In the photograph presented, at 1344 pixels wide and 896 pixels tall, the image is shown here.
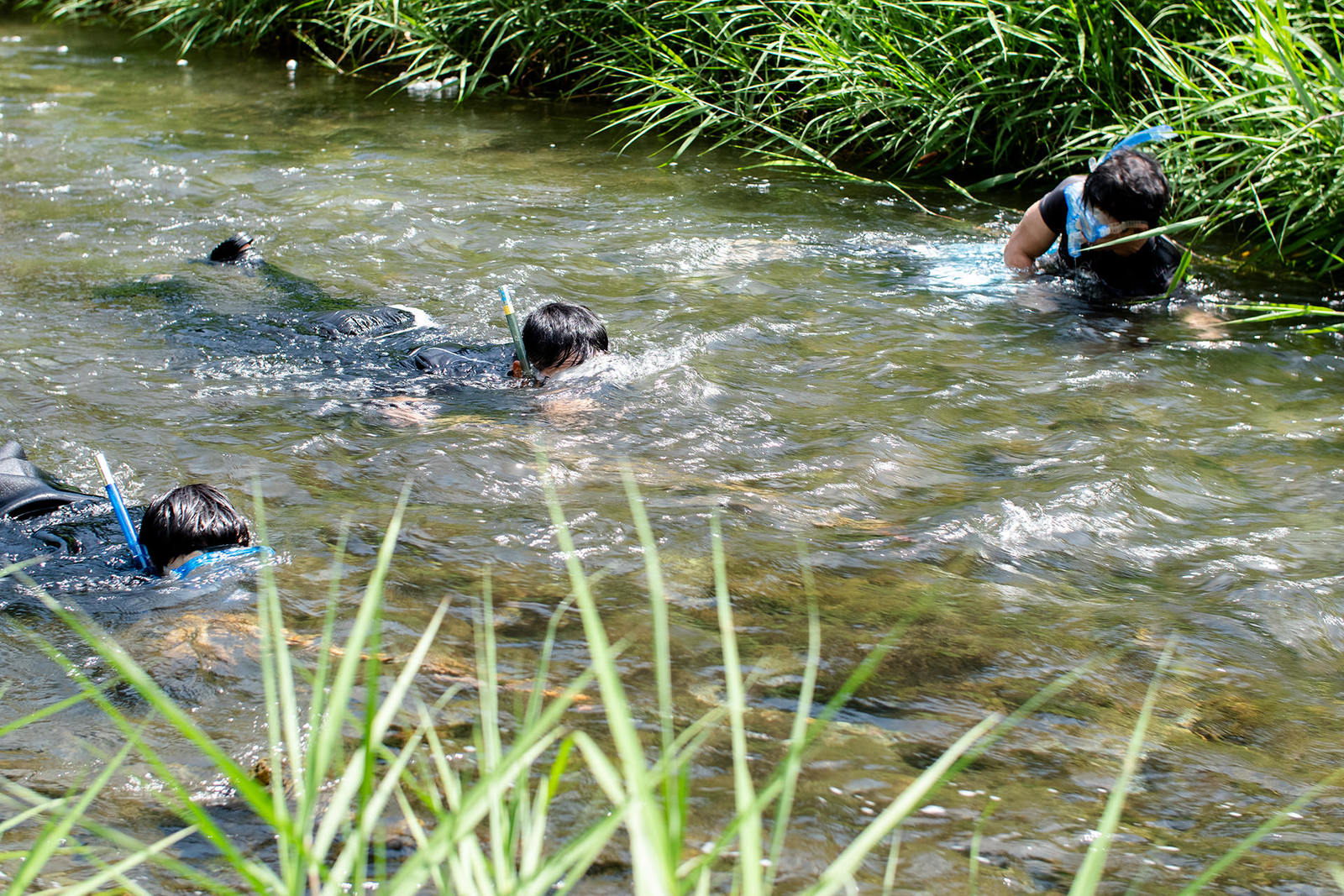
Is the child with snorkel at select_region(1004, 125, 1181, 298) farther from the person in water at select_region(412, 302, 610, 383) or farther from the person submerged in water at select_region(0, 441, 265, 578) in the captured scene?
the person submerged in water at select_region(0, 441, 265, 578)

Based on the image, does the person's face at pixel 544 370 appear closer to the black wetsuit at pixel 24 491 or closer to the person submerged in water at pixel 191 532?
the person submerged in water at pixel 191 532

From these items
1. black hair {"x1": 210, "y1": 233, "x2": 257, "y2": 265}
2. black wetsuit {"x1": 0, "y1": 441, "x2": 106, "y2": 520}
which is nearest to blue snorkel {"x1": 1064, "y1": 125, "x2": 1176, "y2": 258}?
black hair {"x1": 210, "y1": 233, "x2": 257, "y2": 265}

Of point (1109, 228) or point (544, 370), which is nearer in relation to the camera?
point (544, 370)

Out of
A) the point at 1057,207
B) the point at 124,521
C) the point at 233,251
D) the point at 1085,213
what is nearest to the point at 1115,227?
the point at 1085,213

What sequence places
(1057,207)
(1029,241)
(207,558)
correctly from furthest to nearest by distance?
(1029,241)
(1057,207)
(207,558)

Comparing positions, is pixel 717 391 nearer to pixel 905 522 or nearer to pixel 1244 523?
pixel 905 522

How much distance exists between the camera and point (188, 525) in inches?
115

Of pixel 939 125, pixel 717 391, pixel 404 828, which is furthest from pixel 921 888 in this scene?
pixel 939 125

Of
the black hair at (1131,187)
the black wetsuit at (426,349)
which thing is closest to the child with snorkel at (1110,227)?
the black hair at (1131,187)

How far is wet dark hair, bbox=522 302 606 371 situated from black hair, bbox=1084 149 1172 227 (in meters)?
2.09

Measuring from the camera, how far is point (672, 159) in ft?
24.5

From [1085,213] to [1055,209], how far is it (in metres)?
0.24

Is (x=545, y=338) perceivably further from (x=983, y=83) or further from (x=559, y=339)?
(x=983, y=83)

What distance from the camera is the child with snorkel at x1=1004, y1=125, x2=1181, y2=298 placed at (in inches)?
179
